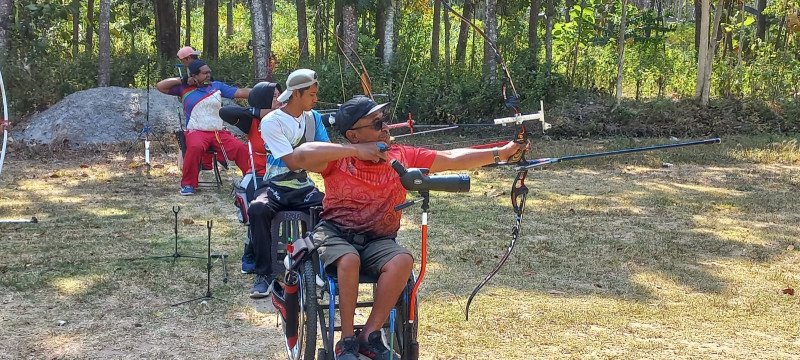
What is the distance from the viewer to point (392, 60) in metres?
15.5

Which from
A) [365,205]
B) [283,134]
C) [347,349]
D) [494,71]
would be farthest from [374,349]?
[494,71]

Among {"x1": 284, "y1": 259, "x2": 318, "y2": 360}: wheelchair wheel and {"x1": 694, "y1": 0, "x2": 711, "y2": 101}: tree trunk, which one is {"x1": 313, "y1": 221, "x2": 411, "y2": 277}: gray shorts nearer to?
{"x1": 284, "y1": 259, "x2": 318, "y2": 360}: wheelchair wheel

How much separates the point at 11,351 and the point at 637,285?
166 inches

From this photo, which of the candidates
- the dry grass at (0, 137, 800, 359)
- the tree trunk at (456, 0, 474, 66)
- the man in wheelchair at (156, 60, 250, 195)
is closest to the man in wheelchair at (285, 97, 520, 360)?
Result: the dry grass at (0, 137, 800, 359)

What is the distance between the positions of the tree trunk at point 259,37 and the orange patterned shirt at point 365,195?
9.74 metres

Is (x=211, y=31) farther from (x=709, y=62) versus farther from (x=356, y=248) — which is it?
(x=356, y=248)

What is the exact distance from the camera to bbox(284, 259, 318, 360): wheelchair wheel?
12.5ft

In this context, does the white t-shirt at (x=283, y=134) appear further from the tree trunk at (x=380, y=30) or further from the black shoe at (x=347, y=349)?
the tree trunk at (x=380, y=30)

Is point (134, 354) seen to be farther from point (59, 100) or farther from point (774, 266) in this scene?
point (59, 100)

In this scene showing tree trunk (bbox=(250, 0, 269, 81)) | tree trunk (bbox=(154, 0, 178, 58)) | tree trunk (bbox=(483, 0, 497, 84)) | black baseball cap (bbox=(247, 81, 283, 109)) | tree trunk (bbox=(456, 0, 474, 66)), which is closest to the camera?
black baseball cap (bbox=(247, 81, 283, 109))

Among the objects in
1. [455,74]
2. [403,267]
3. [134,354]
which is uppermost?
[455,74]

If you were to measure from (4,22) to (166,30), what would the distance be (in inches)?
186

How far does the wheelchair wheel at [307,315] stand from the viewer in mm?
3824

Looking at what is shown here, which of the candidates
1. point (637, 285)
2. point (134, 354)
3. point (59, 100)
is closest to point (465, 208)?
point (637, 285)
